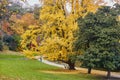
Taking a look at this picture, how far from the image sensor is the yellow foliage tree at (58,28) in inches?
1206

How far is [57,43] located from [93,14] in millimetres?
6718

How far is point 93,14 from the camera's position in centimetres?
2514

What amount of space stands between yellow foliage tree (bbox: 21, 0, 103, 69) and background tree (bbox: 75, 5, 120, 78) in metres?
4.85

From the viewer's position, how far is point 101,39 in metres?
23.7

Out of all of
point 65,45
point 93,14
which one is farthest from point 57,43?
point 93,14

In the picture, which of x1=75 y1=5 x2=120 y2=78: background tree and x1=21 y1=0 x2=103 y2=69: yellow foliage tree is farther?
x1=21 y1=0 x2=103 y2=69: yellow foliage tree

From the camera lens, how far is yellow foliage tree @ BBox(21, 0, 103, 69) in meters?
30.6

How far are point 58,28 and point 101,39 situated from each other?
336 inches

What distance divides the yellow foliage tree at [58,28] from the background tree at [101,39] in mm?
4853

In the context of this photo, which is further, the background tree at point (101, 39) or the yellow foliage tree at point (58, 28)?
the yellow foliage tree at point (58, 28)

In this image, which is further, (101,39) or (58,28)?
(58,28)

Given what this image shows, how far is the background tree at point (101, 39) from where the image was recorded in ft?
76.4

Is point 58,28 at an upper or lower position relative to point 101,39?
upper

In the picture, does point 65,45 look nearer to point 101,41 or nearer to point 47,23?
point 47,23
